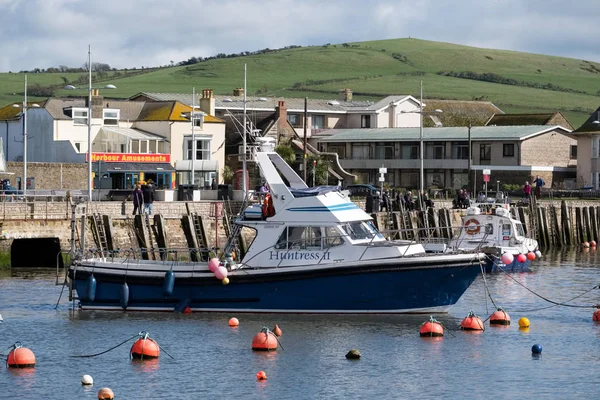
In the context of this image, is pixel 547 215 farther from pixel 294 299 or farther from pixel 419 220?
pixel 294 299

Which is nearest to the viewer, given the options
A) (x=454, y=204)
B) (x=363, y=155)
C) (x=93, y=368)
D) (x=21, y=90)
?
(x=93, y=368)

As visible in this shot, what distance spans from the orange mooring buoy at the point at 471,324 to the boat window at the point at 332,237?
4203 mm

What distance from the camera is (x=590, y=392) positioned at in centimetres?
2764

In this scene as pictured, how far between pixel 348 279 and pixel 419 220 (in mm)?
30176

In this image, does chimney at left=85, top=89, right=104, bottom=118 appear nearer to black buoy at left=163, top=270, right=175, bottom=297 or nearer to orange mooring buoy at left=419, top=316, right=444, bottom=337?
black buoy at left=163, top=270, right=175, bottom=297

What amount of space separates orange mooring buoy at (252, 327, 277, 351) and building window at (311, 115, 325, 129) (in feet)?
251

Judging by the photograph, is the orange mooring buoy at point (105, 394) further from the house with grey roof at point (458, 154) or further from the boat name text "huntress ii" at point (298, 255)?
the house with grey roof at point (458, 154)

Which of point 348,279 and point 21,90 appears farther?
point 21,90

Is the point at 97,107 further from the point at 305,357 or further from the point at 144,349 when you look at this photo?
the point at 305,357

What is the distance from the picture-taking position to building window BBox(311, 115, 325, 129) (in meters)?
108


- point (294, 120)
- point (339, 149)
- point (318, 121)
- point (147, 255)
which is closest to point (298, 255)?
point (147, 255)

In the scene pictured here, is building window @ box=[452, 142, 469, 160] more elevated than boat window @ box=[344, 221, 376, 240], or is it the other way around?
building window @ box=[452, 142, 469, 160]

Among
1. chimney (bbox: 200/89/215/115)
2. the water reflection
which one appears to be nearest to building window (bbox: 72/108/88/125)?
chimney (bbox: 200/89/215/115)

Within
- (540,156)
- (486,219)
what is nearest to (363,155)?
(540,156)
